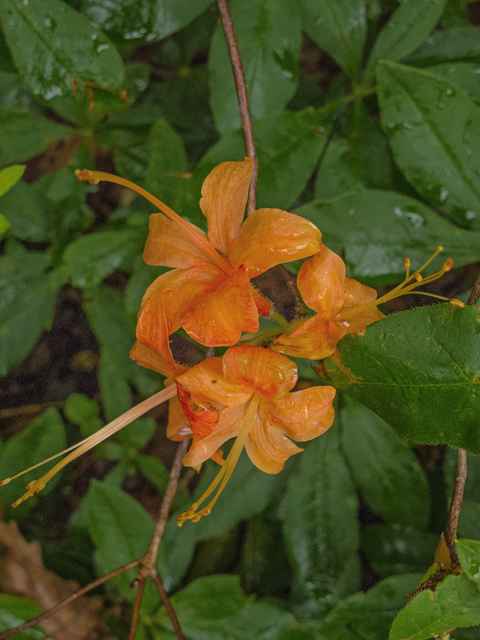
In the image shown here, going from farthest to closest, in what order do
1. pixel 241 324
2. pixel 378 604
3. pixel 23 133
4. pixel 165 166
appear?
pixel 23 133
pixel 165 166
pixel 378 604
pixel 241 324

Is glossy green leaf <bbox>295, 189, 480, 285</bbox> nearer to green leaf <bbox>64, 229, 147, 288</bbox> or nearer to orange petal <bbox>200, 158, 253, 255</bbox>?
orange petal <bbox>200, 158, 253, 255</bbox>

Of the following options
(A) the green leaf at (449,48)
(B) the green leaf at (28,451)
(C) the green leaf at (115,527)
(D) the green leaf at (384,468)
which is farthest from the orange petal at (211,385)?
(A) the green leaf at (449,48)

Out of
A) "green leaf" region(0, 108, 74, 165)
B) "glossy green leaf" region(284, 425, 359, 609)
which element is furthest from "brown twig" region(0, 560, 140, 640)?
"green leaf" region(0, 108, 74, 165)

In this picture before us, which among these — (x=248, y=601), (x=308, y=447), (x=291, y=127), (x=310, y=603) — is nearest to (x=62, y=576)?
(x=248, y=601)

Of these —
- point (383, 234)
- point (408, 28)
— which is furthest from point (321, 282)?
point (408, 28)

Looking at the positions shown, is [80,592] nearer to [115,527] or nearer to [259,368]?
[115,527]
